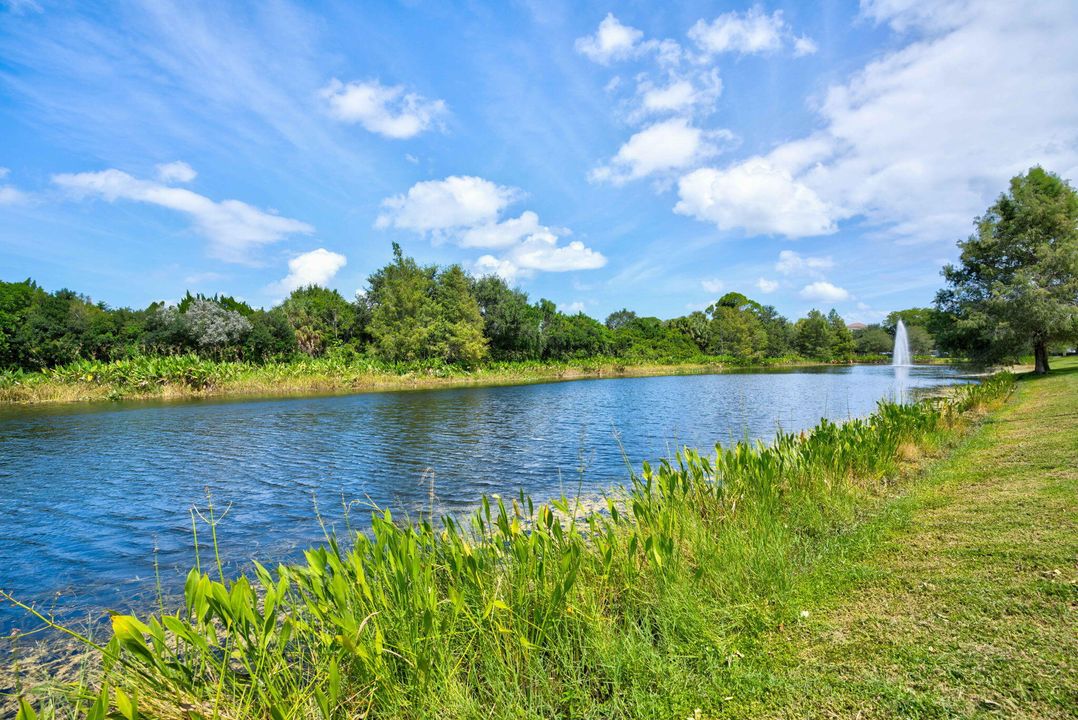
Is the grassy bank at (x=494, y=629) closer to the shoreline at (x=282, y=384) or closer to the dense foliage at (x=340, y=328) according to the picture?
the shoreline at (x=282, y=384)

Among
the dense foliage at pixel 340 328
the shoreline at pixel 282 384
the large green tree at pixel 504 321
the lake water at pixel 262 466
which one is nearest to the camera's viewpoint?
the lake water at pixel 262 466

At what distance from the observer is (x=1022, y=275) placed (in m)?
23.0

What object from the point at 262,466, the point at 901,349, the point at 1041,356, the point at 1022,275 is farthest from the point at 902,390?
the point at 901,349

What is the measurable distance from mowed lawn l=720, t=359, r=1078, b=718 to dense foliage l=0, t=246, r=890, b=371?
44482 mm

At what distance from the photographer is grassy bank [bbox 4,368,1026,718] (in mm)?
2611

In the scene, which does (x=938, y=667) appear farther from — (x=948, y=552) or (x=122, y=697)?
(x=122, y=697)

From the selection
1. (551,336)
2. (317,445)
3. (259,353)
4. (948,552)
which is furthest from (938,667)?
(551,336)

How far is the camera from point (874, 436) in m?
7.87

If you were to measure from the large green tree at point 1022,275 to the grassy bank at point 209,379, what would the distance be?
32.7m

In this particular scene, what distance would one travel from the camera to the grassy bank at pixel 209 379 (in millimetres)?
29766

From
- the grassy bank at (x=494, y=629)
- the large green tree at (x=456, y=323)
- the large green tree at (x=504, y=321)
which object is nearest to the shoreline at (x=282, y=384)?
the large green tree at (x=456, y=323)

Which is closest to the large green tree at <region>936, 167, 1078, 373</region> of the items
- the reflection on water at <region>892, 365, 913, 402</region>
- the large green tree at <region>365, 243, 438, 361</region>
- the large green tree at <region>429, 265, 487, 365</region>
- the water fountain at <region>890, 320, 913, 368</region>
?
the reflection on water at <region>892, 365, 913, 402</region>

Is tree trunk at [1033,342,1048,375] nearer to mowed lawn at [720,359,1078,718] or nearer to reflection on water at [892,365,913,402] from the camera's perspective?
reflection on water at [892,365,913,402]

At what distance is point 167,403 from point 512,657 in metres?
31.8
